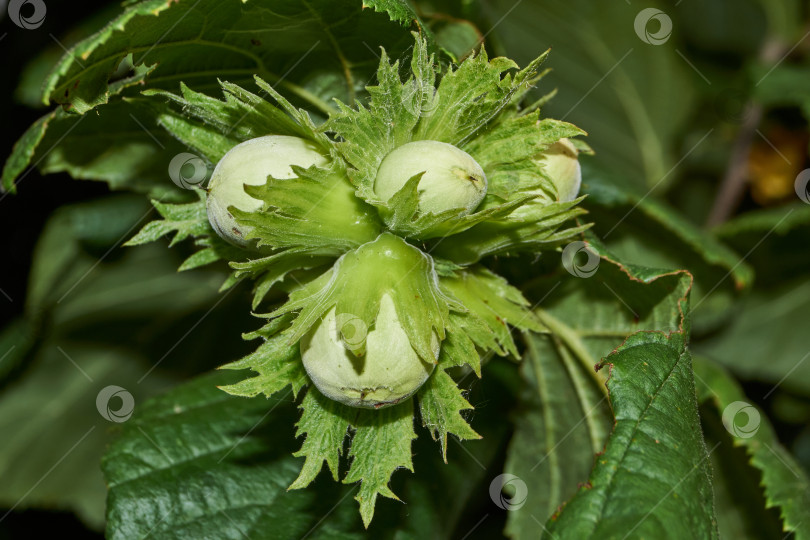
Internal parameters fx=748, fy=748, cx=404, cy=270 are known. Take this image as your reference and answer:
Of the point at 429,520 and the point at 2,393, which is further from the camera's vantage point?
the point at 2,393

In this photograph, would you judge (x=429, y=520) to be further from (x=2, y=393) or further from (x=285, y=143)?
(x=2, y=393)

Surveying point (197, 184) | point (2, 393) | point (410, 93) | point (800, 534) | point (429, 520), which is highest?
point (2, 393)

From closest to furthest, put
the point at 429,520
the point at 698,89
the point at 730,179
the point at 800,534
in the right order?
the point at 800,534 → the point at 429,520 → the point at 730,179 → the point at 698,89

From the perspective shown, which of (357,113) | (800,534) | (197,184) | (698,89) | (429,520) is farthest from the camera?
(698,89)

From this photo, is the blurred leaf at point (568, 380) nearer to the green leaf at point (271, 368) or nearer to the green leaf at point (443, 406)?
the green leaf at point (443, 406)

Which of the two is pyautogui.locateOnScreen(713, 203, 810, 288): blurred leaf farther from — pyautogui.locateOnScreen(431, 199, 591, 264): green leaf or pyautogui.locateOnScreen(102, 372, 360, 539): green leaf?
pyautogui.locateOnScreen(102, 372, 360, 539): green leaf

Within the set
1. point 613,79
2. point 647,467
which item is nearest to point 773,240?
point 613,79

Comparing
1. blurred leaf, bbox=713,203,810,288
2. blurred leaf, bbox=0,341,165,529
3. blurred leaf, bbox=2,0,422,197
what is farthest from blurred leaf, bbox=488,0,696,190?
blurred leaf, bbox=0,341,165,529

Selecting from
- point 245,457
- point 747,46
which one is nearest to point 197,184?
point 245,457
